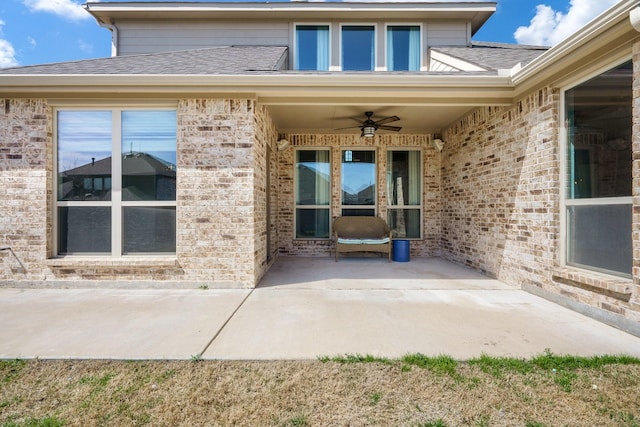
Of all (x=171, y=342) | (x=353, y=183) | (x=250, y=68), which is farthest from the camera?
(x=353, y=183)

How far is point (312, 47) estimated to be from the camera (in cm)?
740

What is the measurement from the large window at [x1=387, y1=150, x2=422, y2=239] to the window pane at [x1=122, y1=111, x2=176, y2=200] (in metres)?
4.80

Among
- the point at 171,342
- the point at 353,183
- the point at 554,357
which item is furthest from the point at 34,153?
the point at 554,357

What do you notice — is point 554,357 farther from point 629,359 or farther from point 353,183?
point 353,183

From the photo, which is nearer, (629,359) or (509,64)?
(629,359)

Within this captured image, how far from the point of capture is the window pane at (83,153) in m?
4.49

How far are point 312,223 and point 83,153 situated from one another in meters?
4.50

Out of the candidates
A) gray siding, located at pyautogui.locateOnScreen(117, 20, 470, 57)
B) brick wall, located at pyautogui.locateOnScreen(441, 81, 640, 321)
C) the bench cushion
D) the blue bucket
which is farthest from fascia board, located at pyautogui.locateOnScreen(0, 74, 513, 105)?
gray siding, located at pyautogui.locateOnScreen(117, 20, 470, 57)

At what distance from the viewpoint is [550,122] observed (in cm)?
377

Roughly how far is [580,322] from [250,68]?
5395 millimetres

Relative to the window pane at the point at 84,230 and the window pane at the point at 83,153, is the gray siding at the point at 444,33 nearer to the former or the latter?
the window pane at the point at 83,153

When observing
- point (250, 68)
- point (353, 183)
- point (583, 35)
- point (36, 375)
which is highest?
point (250, 68)

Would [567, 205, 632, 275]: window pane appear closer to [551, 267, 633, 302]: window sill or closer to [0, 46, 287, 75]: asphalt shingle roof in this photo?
[551, 267, 633, 302]: window sill

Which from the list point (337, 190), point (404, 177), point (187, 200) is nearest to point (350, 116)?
point (337, 190)
